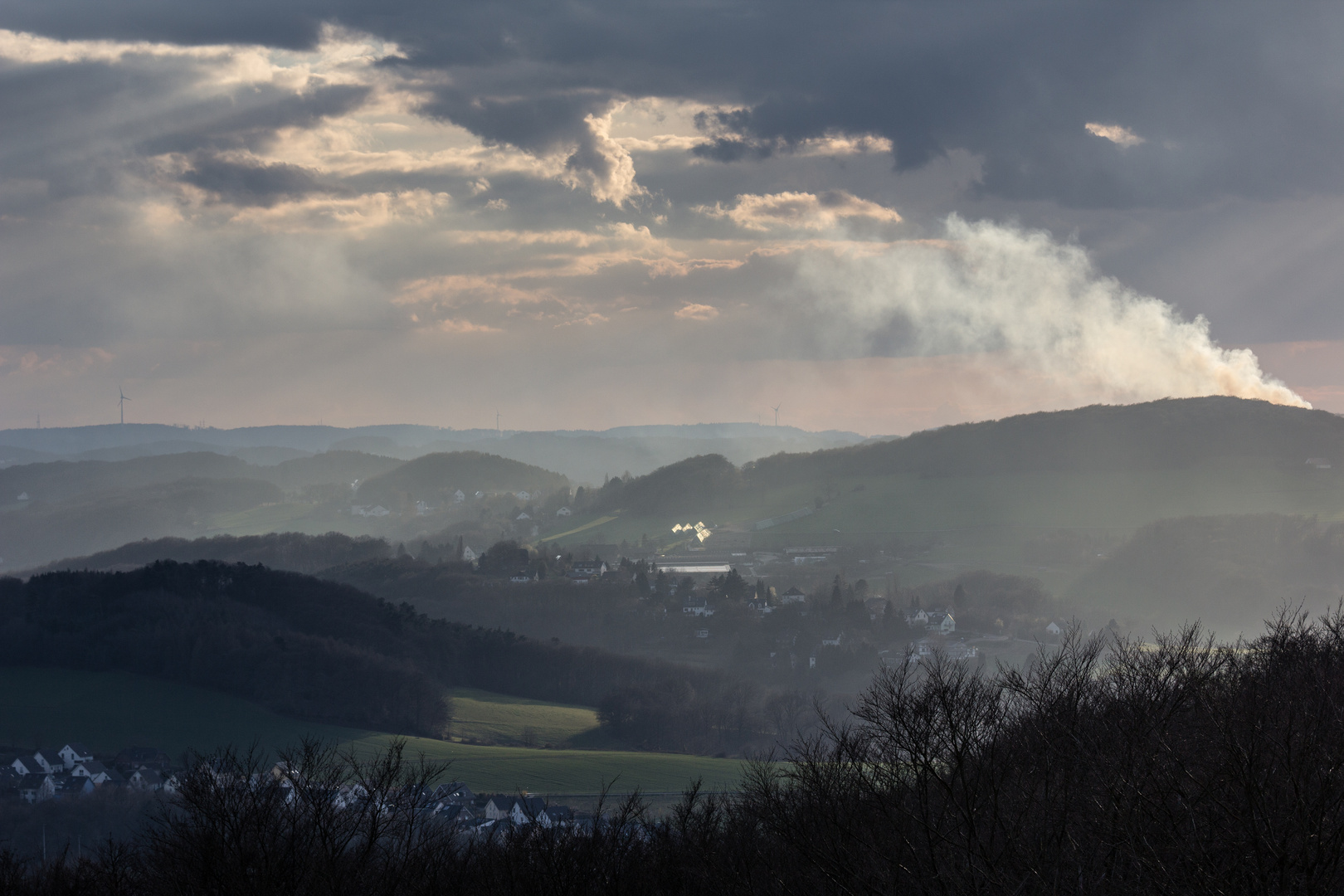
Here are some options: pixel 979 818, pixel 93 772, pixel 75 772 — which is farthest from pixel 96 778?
pixel 979 818

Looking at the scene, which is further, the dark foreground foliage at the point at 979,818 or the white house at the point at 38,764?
the white house at the point at 38,764

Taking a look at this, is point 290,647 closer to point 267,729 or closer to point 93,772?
point 267,729

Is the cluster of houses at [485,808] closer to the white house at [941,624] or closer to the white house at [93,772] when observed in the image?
the white house at [93,772]

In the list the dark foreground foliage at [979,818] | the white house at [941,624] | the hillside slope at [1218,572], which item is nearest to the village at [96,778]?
the dark foreground foliage at [979,818]

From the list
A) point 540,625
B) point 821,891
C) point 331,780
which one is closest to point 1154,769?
point 821,891

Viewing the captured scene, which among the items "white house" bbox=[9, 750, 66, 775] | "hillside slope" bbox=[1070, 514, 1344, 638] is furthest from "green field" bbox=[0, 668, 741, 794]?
"hillside slope" bbox=[1070, 514, 1344, 638]
